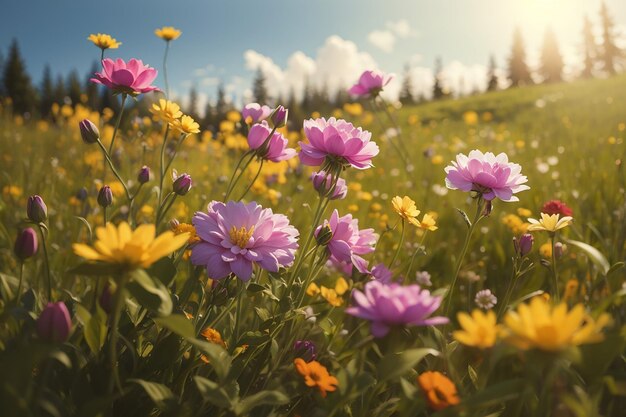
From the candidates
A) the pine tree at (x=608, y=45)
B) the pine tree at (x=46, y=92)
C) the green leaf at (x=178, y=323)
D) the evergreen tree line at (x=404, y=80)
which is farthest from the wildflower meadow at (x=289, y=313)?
the pine tree at (x=608, y=45)

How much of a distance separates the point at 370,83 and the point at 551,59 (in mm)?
37939

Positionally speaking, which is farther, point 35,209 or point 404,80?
point 404,80

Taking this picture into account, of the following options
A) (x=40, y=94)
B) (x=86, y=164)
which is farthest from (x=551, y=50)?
(x=86, y=164)

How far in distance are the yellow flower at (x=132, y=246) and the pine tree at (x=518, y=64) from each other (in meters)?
34.9

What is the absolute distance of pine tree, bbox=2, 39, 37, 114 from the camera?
84.4 feet

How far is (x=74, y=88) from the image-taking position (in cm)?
2577

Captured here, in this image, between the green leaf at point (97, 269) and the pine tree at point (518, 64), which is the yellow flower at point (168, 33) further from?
the pine tree at point (518, 64)

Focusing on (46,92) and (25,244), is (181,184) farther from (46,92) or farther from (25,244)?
(46,92)

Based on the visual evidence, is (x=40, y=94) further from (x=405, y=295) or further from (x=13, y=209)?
(x=405, y=295)

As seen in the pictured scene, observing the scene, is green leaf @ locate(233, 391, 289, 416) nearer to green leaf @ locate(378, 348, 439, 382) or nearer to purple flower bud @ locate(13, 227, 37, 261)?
green leaf @ locate(378, 348, 439, 382)

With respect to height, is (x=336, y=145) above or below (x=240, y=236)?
above

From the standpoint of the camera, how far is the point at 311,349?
83 centimetres

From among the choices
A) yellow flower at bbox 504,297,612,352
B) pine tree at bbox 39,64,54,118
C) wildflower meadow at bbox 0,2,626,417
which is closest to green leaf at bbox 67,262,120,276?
wildflower meadow at bbox 0,2,626,417

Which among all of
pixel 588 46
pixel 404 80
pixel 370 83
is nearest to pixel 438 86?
pixel 404 80
